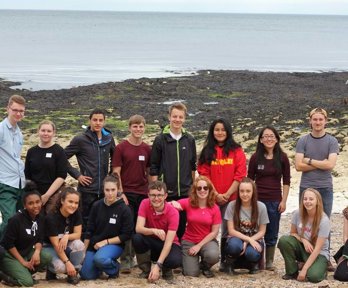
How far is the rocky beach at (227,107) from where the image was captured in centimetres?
1455

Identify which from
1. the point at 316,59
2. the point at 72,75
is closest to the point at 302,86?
the point at 72,75

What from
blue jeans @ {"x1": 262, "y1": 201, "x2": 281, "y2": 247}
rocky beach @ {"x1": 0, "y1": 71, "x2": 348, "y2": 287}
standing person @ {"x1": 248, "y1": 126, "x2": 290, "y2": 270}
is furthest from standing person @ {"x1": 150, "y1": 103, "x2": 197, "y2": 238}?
rocky beach @ {"x1": 0, "y1": 71, "x2": 348, "y2": 287}

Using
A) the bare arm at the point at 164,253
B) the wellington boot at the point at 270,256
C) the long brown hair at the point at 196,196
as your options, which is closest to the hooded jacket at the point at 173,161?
Answer: the long brown hair at the point at 196,196

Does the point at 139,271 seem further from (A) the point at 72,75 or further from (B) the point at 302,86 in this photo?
(A) the point at 72,75

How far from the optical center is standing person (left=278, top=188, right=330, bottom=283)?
328 inches

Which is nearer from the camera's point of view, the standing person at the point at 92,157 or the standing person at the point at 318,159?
the standing person at the point at 318,159

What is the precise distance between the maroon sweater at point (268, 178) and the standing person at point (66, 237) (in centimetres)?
233

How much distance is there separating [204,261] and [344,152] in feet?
31.7

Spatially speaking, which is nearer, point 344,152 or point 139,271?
point 139,271

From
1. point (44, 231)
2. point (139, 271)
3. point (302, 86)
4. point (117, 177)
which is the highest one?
point (302, 86)

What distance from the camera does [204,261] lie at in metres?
8.66

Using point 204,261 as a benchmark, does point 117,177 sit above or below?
above

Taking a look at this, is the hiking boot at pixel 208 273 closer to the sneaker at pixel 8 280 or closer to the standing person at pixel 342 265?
the standing person at pixel 342 265

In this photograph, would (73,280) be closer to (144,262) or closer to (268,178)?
(144,262)
